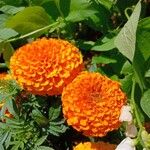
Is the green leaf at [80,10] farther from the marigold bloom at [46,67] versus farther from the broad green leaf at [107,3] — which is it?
the marigold bloom at [46,67]

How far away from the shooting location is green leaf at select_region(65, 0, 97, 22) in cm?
133

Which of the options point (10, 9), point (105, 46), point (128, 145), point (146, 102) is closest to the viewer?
point (128, 145)

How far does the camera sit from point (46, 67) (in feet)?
3.88

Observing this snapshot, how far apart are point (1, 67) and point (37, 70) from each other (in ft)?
1.24

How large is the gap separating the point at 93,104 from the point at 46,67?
0.45ft

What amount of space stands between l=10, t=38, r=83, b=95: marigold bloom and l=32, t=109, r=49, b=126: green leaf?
0.08m

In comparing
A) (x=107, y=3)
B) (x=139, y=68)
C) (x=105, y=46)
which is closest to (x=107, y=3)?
(x=107, y=3)

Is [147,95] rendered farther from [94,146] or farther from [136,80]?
[94,146]

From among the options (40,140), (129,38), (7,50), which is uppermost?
(129,38)

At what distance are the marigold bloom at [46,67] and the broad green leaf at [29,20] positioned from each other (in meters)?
0.15

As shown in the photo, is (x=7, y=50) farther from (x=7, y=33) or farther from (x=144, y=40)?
(x=144, y=40)

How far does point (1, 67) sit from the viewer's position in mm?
1538

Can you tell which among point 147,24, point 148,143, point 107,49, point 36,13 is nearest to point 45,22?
point 36,13

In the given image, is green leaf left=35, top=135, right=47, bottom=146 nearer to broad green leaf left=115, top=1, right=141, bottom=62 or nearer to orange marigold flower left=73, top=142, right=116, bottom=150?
orange marigold flower left=73, top=142, right=116, bottom=150
